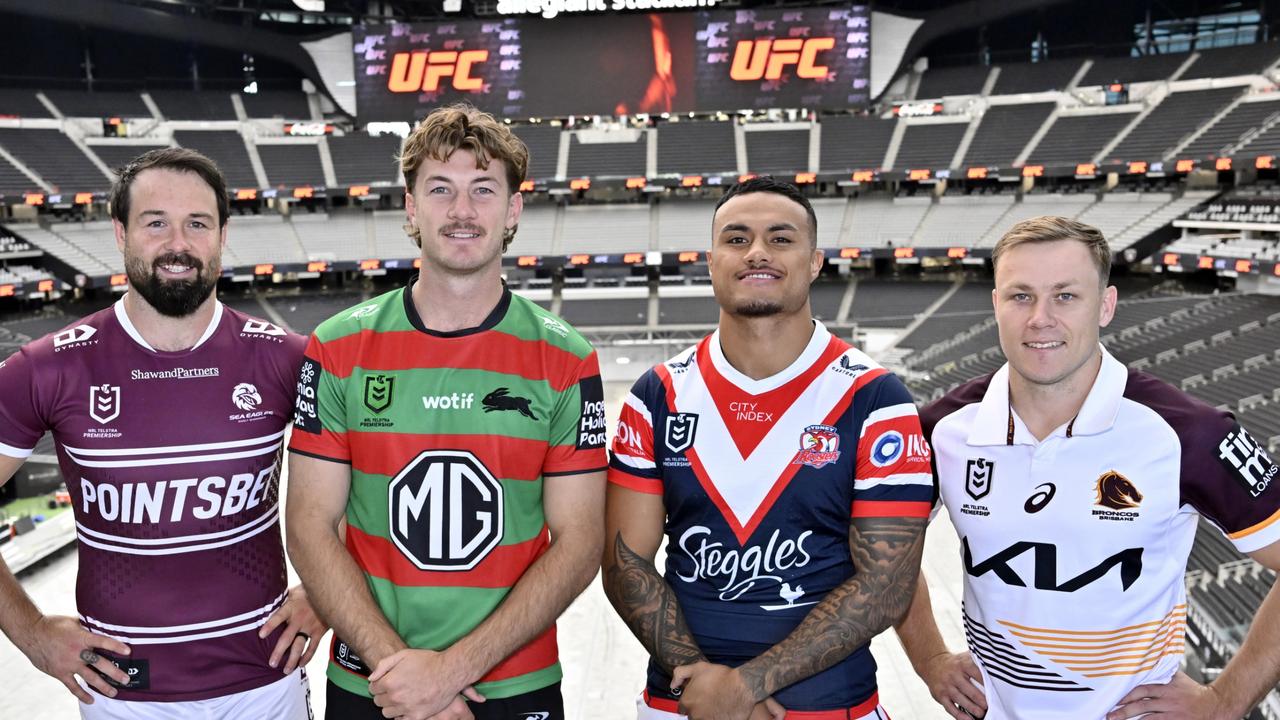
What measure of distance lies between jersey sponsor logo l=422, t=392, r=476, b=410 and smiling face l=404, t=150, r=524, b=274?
1.34 ft

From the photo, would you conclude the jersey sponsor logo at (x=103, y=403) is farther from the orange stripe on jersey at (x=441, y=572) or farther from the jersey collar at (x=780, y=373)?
the jersey collar at (x=780, y=373)

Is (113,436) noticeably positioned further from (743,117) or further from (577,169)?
(743,117)

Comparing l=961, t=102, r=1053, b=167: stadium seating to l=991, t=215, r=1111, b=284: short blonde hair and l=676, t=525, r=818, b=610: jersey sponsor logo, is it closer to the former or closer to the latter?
l=991, t=215, r=1111, b=284: short blonde hair

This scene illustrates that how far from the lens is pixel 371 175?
3753cm

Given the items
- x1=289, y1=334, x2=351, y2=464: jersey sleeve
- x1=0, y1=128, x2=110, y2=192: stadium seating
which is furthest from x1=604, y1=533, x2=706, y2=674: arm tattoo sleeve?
x1=0, y1=128, x2=110, y2=192: stadium seating

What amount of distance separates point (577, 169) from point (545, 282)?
5.60 meters

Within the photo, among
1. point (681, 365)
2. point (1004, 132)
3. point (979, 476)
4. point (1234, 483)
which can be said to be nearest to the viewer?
point (1234, 483)

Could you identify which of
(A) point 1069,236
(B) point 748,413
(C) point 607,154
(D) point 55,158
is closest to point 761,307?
(B) point 748,413

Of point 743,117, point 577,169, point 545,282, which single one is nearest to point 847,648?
point 545,282

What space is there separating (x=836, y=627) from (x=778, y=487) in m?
0.48

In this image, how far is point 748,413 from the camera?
3.08 m

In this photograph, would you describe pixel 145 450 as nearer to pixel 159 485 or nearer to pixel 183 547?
pixel 159 485

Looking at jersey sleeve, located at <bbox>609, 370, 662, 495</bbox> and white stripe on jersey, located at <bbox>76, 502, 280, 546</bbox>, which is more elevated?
jersey sleeve, located at <bbox>609, 370, 662, 495</bbox>

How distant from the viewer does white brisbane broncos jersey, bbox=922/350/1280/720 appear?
2.84 meters
